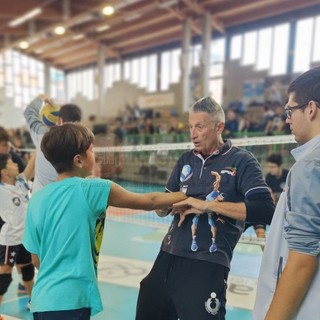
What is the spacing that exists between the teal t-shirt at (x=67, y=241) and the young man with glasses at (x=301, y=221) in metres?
0.92

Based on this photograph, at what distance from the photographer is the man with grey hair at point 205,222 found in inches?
80.3

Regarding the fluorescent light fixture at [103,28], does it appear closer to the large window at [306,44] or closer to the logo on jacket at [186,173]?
the large window at [306,44]

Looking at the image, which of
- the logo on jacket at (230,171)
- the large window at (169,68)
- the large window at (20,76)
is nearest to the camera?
the logo on jacket at (230,171)

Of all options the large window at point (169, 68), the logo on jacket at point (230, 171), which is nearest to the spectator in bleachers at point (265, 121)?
the logo on jacket at point (230, 171)

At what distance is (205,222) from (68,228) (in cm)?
A: 80

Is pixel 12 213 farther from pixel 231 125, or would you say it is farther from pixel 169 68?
pixel 169 68

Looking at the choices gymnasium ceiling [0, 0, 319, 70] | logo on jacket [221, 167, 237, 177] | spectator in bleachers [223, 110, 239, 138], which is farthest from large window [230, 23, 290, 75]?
logo on jacket [221, 167, 237, 177]

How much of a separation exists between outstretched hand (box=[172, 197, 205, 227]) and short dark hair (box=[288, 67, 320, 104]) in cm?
85

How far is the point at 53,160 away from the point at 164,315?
1.20 m

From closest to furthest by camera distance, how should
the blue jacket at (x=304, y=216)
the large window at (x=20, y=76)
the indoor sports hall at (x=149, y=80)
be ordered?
the blue jacket at (x=304, y=216)
the indoor sports hall at (x=149, y=80)
the large window at (x=20, y=76)

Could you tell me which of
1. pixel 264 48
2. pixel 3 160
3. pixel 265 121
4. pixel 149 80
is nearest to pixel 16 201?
pixel 3 160

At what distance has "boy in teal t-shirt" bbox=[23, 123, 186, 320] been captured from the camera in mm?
1829

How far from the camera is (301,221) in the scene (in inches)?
49.6

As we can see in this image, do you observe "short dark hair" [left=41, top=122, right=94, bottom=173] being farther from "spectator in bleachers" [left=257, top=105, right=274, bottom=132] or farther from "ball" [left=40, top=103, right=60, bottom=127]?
"spectator in bleachers" [left=257, top=105, right=274, bottom=132]
